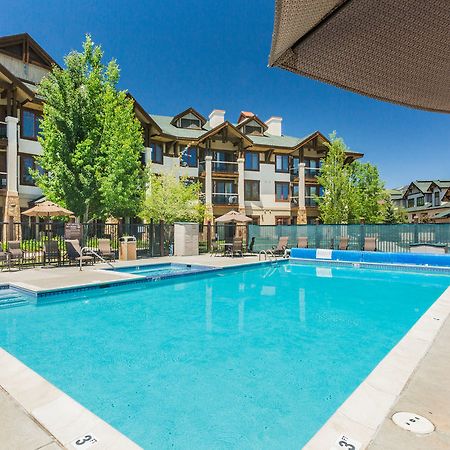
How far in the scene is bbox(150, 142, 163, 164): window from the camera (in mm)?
28922

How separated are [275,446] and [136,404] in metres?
1.72

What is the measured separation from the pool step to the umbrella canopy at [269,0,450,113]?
9.39 m

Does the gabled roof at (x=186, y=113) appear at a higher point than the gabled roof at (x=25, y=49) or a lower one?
lower

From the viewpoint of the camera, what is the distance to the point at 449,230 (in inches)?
714

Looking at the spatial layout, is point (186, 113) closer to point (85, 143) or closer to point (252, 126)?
point (252, 126)

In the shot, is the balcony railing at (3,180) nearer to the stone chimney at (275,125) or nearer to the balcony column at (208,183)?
the balcony column at (208,183)

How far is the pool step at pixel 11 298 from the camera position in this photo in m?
8.76

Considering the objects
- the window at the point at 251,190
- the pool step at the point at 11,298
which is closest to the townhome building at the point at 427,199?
the window at the point at 251,190

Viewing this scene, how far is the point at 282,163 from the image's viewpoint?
34.8 meters

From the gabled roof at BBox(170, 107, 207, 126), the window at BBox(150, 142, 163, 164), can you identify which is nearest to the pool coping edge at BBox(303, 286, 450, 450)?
the window at BBox(150, 142, 163, 164)

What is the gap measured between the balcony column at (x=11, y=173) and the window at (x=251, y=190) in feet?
63.2

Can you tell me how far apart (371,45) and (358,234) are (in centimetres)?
2040

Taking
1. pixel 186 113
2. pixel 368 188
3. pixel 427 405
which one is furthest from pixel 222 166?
pixel 427 405

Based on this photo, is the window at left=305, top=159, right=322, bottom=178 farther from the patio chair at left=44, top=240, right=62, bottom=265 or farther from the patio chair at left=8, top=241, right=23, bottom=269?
the patio chair at left=8, top=241, right=23, bottom=269
